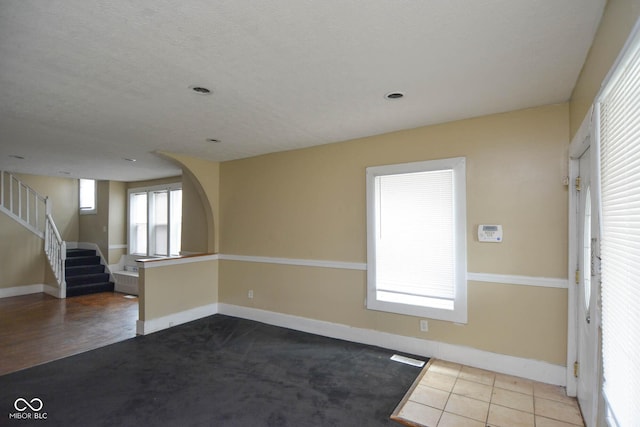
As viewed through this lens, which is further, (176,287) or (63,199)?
(63,199)

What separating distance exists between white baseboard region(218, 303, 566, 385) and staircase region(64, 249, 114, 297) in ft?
14.0

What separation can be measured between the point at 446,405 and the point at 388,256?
5.05 feet

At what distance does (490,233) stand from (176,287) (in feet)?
13.4

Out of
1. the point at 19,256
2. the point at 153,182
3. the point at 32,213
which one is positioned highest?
the point at 153,182

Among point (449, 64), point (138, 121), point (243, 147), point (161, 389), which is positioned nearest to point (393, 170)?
point (449, 64)

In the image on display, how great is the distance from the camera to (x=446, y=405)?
2.53 meters

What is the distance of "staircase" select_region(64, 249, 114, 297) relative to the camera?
6.65 meters

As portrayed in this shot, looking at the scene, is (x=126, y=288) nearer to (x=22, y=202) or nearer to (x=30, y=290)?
(x=30, y=290)

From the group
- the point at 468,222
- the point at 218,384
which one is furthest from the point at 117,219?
the point at 468,222

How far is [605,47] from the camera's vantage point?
159cm

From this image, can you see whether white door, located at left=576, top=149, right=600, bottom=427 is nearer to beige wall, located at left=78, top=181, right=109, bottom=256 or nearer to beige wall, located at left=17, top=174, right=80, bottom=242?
beige wall, located at left=78, top=181, right=109, bottom=256

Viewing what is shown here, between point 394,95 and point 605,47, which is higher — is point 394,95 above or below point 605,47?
above

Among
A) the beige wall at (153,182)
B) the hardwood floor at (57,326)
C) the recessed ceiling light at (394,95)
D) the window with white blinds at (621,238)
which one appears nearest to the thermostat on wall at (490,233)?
the window with white blinds at (621,238)

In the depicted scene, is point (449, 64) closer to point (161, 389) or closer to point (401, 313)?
point (401, 313)
